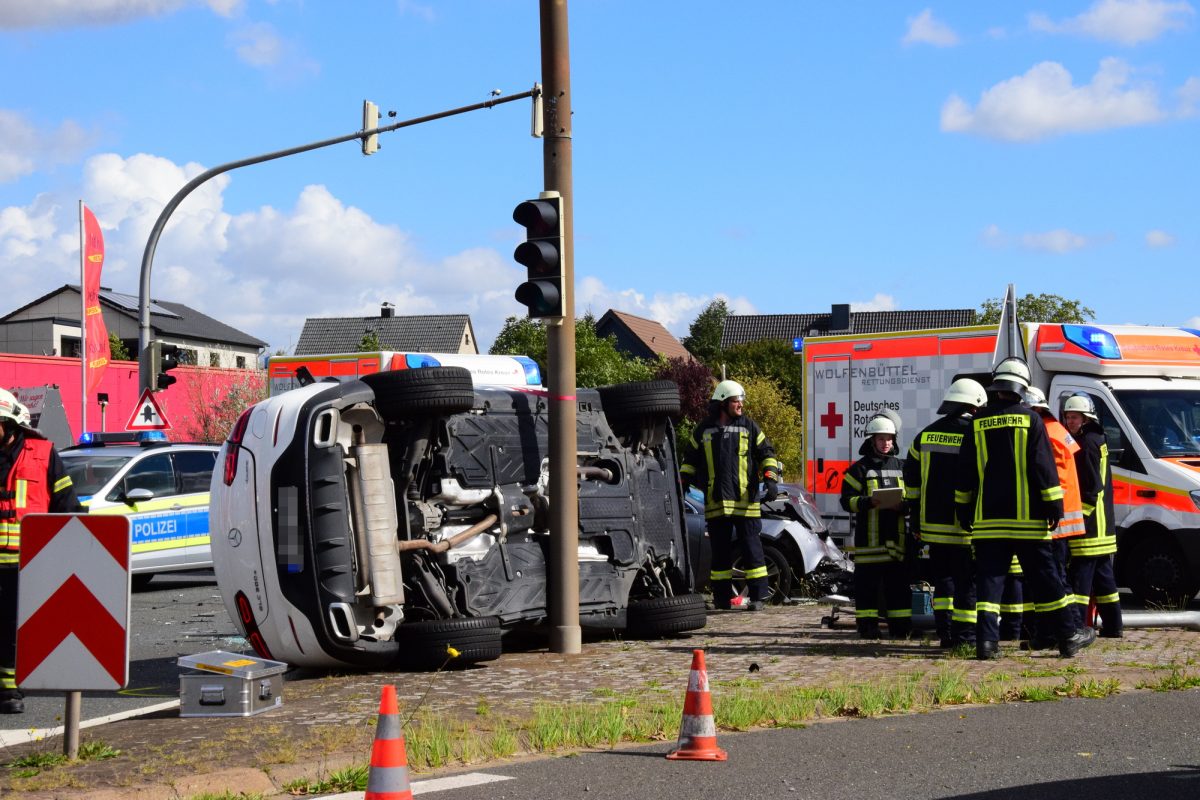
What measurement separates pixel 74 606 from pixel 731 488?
7546 millimetres

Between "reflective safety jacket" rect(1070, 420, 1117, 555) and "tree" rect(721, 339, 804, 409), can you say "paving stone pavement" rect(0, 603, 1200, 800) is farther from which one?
"tree" rect(721, 339, 804, 409)

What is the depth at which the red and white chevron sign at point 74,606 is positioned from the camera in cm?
663

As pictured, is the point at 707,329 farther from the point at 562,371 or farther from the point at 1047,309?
the point at 562,371

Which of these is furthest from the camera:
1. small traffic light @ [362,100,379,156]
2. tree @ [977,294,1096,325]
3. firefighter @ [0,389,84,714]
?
A: tree @ [977,294,1096,325]

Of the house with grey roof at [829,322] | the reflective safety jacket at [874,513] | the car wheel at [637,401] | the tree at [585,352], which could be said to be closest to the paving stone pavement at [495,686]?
the reflective safety jacket at [874,513]

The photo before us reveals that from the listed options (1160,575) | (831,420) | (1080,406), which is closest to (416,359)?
(831,420)

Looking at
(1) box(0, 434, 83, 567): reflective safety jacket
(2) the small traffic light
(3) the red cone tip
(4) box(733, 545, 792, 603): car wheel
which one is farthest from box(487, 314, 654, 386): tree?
(3) the red cone tip

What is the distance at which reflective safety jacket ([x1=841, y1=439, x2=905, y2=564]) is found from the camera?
449 inches

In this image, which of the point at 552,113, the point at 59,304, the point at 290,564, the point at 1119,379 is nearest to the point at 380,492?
the point at 290,564

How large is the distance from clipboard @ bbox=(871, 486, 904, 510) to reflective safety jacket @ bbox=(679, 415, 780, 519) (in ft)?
6.41

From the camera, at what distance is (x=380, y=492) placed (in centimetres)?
954

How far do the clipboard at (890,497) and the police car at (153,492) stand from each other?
875 centimetres

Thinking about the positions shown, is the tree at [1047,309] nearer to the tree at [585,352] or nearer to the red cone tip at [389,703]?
the tree at [585,352]

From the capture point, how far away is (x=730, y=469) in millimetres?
13383
